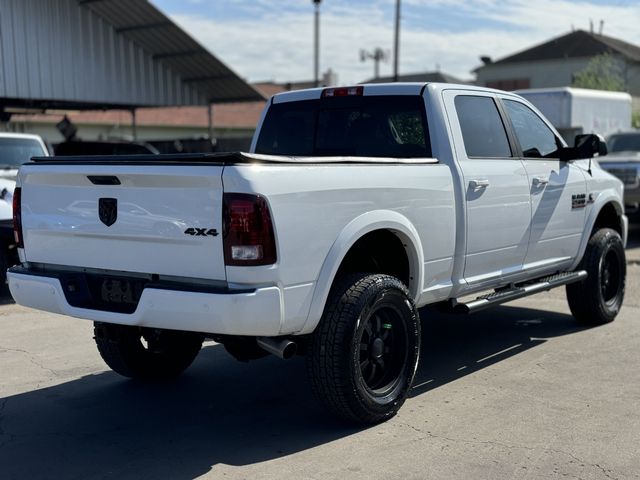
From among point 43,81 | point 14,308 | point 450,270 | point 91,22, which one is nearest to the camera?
point 450,270

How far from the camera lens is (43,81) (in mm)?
20719

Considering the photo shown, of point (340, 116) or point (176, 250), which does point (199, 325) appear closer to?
point (176, 250)

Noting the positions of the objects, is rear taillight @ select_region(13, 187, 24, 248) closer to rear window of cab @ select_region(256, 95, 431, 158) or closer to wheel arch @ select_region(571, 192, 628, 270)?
rear window of cab @ select_region(256, 95, 431, 158)

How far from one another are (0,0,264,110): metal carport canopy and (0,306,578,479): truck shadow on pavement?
1583cm

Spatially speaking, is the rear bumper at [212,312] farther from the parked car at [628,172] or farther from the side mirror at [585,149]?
the parked car at [628,172]

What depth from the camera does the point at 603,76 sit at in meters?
42.6

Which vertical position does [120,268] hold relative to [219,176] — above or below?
below

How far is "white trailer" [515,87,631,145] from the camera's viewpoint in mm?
18203

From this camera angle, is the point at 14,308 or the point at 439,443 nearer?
the point at 439,443

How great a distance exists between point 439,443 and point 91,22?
2044 centimetres

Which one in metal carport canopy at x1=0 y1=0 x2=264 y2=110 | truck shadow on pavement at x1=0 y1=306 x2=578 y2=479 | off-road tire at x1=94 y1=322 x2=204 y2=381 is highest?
metal carport canopy at x1=0 y1=0 x2=264 y2=110

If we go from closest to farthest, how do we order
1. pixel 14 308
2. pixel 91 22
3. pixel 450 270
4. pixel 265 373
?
pixel 450 270 → pixel 265 373 → pixel 14 308 → pixel 91 22

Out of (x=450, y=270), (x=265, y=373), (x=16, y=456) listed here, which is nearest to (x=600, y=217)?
(x=450, y=270)

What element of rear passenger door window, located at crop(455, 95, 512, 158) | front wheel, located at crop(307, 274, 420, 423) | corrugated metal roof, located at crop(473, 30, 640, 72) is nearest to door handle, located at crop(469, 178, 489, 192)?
rear passenger door window, located at crop(455, 95, 512, 158)
